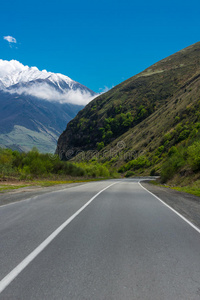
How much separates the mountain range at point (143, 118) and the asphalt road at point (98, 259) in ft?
231

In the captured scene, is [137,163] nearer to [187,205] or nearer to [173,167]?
[173,167]

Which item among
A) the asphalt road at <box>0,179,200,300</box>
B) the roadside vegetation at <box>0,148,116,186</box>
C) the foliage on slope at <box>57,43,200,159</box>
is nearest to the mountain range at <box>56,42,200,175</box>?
the foliage on slope at <box>57,43,200,159</box>

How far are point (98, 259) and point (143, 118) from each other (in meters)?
121

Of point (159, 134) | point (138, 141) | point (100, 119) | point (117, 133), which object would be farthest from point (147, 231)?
point (100, 119)

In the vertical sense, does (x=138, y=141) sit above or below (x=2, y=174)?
above

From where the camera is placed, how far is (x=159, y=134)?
297ft

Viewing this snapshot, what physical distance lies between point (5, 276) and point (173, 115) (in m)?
89.8

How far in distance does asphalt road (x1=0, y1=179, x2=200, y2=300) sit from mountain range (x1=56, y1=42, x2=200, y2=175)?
70.4 m

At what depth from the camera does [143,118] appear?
123625 mm

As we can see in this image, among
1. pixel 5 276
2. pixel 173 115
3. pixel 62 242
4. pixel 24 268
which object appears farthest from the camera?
pixel 173 115

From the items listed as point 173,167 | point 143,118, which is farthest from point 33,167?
point 143,118

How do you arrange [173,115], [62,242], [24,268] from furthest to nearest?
1. [173,115]
2. [62,242]
3. [24,268]

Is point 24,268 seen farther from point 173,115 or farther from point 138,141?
point 138,141

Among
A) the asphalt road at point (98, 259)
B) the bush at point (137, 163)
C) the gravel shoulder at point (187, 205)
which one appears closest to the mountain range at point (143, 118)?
the bush at point (137, 163)
